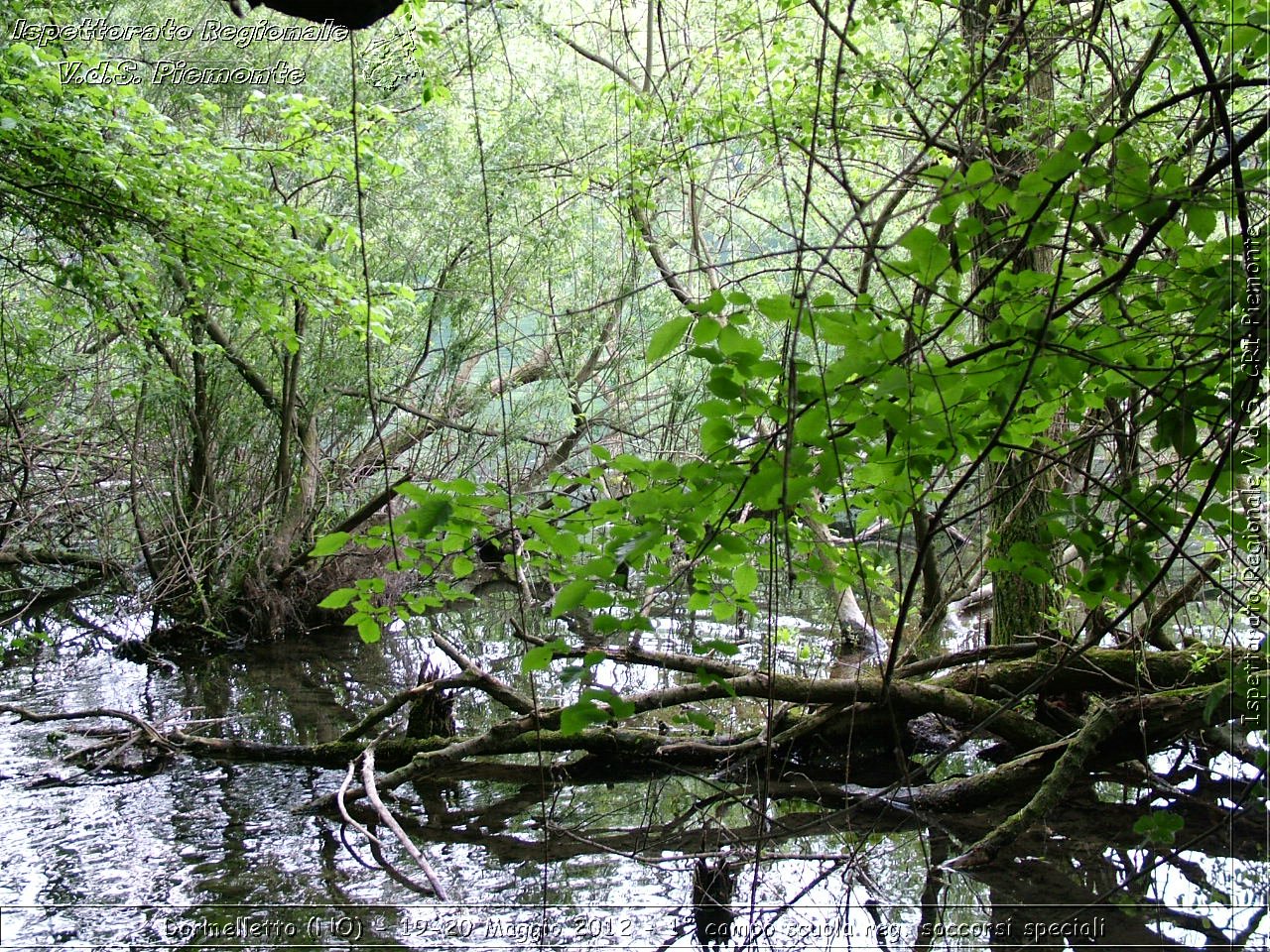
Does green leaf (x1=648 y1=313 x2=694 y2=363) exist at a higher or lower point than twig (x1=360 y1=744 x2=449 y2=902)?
higher

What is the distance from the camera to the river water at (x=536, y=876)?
294cm

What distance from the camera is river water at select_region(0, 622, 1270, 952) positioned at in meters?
2.94

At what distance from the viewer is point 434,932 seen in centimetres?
303

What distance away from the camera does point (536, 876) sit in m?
3.44

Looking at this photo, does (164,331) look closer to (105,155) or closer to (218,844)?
(105,155)

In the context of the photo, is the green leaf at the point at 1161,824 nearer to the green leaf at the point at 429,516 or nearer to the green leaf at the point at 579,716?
the green leaf at the point at 579,716

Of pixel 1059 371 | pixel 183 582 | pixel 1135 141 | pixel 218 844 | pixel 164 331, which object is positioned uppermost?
pixel 164 331

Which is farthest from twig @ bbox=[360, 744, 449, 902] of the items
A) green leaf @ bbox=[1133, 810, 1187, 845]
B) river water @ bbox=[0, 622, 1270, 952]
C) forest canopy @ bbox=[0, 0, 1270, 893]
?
green leaf @ bbox=[1133, 810, 1187, 845]

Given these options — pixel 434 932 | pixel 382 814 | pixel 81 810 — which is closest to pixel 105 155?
pixel 81 810

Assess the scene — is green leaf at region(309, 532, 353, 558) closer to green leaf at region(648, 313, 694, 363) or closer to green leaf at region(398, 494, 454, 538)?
green leaf at region(398, 494, 454, 538)

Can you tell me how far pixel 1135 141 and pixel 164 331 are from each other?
5258 millimetres

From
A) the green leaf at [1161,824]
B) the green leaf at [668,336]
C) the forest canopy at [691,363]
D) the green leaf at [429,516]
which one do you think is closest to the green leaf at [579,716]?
the forest canopy at [691,363]

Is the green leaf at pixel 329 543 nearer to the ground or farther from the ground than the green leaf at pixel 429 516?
nearer to the ground

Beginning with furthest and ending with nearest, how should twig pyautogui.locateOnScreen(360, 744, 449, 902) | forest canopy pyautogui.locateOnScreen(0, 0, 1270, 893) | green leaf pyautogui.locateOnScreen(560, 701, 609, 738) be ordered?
twig pyautogui.locateOnScreen(360, 744, 449, 902) < forest canopy pyautogui.locateOnScreen(0, 0, 1270, 893) < green leaf pyautogui.locateOnScreen(560, 701, 609, 738)
